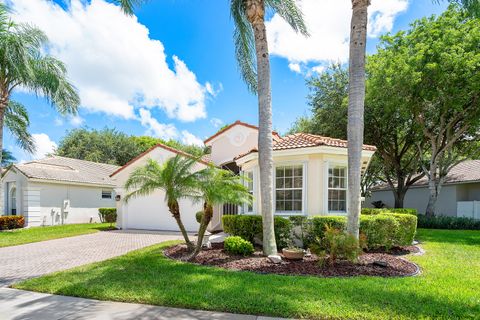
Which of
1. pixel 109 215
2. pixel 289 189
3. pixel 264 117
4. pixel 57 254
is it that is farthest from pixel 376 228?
pixel 109 215

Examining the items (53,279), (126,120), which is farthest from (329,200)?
(126,120)

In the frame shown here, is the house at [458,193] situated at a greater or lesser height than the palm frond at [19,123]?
lesser

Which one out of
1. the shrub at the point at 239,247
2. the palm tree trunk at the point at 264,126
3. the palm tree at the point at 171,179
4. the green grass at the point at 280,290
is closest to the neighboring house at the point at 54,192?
the palm tree at the point at 171,179

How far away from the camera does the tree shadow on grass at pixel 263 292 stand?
5074mm

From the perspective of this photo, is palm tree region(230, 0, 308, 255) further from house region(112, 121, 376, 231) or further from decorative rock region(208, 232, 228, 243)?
decorative rock region(208, 232, 228, 243)

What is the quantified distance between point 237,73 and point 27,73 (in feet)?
37.2

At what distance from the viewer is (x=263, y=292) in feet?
19.4

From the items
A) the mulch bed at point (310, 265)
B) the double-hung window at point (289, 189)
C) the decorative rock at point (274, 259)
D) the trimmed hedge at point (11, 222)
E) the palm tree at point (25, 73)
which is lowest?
the trimmed hedge at point (11, 222)

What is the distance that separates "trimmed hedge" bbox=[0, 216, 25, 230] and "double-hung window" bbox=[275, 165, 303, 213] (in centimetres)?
1805

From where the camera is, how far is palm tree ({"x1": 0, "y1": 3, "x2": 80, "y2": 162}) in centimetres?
1548

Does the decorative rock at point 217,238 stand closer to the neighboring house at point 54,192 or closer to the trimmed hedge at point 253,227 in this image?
the trimmed hedge at point 253,227

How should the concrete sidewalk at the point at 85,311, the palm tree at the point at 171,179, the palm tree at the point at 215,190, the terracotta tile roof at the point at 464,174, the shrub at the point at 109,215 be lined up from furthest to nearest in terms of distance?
the terracotta tile roof at the point at 464,174
the shrub at the point at 109,215
the palm tree at the point at 171,179
the palm tree at the point at 215,190
the concrete sidewalk at the point at 85,311

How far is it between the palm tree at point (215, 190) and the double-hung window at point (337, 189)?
4192 millimetres

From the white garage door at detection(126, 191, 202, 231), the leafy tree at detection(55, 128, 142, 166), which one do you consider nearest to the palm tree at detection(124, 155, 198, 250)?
the white garage door at detection(126, 191, 202, 231)
